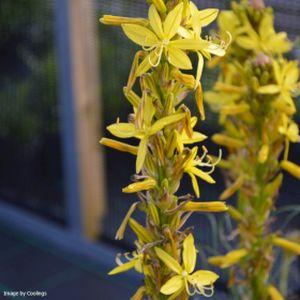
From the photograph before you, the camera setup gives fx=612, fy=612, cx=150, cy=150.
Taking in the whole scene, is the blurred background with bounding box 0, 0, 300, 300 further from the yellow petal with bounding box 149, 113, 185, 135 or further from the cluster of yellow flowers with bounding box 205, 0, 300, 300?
the yellow petal with bounding box 149, 113, 185, 135

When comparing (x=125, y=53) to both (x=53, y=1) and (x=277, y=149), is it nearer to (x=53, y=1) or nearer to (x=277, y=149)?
(x=53, y=1)

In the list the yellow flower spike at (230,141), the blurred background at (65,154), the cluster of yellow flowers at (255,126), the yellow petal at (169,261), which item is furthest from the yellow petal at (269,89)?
the blurred background at (65,154)

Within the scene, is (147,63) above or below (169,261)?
above

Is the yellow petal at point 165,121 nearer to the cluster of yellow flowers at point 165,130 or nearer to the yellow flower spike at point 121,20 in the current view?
the cluster of yellow flowers at point 165,130

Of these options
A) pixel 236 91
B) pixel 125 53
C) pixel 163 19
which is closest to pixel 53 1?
pixel 125 53

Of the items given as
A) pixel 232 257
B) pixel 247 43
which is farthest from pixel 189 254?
pixel 247 43

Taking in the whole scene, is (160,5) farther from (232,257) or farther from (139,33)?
(232,257)

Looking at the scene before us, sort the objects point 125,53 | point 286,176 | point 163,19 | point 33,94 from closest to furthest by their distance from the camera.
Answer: point 163,19 → point 286,176 → point 125,53 → point 33,94

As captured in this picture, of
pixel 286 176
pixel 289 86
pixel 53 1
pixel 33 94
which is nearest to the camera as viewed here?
pixel 289 86
